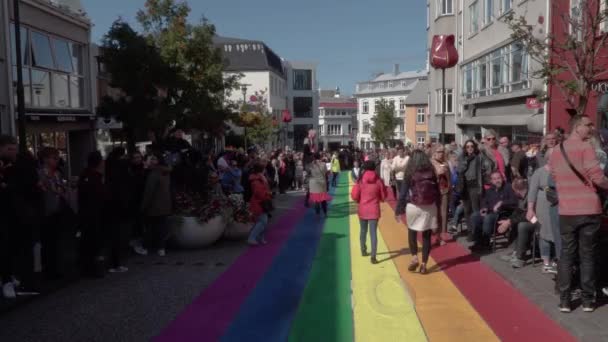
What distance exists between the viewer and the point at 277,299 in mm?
6820

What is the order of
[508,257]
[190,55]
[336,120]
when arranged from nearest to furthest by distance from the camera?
1. [508,257]
2. [190,55]
3. [336,120]

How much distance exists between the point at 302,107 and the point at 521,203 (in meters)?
66.7

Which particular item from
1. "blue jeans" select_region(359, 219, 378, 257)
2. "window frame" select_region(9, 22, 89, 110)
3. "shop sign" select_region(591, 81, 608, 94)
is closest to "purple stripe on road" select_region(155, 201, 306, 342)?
"blue jeans" select_region(359, 219, 378, 257)

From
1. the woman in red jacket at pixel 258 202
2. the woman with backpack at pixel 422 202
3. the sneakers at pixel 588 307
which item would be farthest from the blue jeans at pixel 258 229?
the sneakers at pixel 588 307

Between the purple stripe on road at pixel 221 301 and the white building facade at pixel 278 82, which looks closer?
the purple stripe on road at pixel 221 301

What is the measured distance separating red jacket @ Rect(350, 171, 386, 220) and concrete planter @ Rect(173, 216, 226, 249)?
2.49m

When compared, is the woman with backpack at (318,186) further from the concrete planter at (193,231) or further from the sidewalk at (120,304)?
Result: the sidewalk at (120,304)

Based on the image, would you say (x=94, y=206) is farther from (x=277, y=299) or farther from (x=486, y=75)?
(x=486, y=75)

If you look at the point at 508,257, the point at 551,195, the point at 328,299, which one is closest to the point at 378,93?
the point at 508,257

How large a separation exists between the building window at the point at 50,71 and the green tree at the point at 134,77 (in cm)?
144

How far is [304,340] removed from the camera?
541 centimetres

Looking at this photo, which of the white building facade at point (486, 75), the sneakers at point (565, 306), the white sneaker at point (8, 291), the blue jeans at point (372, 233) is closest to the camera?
the sneakers at point (565, 306)

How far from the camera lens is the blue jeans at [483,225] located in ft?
30.2

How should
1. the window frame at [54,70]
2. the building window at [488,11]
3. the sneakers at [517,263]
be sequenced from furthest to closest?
the building window at [488,11] < the window frame at [54,70] < the sneakers at [517,263]
